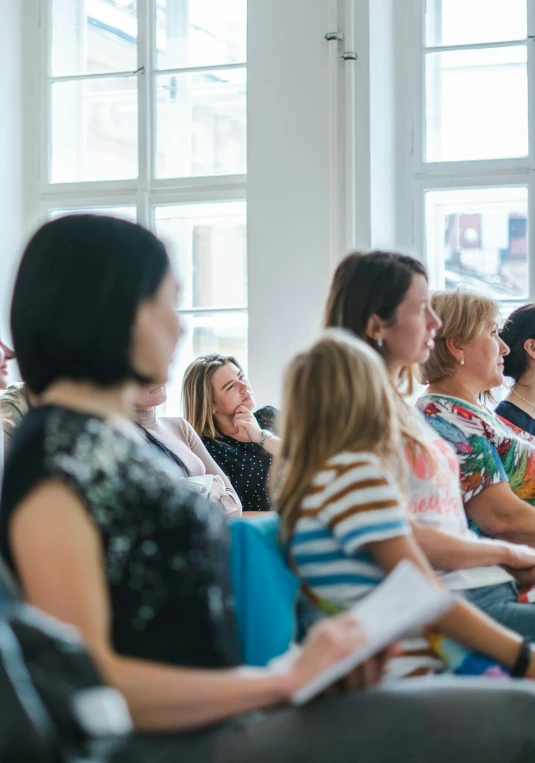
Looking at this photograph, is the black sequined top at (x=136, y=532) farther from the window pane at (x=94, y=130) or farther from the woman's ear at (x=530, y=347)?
the window pane at (x=94, y=130)

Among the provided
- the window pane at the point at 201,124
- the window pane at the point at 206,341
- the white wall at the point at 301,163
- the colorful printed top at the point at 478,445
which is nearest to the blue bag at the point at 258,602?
the colorful printed top at the point at 478,445

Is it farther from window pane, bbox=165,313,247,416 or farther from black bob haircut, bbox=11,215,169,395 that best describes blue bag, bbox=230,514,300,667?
window pane, bbox=165,313,247,416

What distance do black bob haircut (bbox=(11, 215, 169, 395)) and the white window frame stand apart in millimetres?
3649

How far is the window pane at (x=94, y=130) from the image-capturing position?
504cm

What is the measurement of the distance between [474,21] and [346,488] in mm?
3874

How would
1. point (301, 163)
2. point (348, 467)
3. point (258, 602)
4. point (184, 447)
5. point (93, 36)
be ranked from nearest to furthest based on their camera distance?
point (258, 602) < point (348, 467) < point (184, 447) < point (301, 163) < point (93, 36)

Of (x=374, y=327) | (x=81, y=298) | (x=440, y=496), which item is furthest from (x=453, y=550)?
(x=81, y=298)

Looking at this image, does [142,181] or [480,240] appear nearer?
[480,240]

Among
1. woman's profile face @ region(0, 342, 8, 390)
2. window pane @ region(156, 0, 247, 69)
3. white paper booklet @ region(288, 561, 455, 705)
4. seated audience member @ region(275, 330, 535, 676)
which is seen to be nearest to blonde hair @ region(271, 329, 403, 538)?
seated audience member @ region(275, 330, 535, 676)

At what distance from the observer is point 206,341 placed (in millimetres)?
4949

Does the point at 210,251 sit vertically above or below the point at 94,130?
below

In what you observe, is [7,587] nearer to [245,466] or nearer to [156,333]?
[156,333]

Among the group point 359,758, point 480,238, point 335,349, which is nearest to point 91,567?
point 359,758

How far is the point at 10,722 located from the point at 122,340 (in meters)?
0.46
